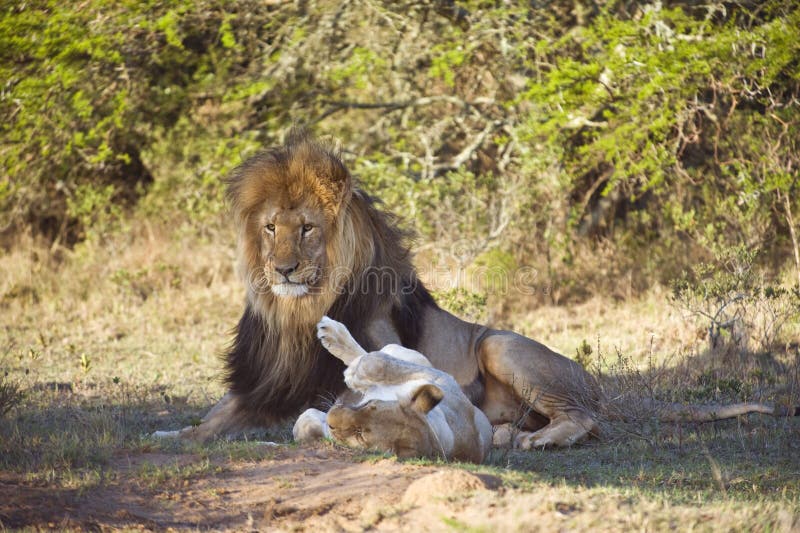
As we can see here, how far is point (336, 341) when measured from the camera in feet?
14.4

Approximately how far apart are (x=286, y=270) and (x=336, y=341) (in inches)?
30.1

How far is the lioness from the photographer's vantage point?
379 centimetres

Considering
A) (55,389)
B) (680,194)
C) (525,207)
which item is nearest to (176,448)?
(55,389)

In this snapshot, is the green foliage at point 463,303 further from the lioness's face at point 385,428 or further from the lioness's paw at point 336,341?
the lioness's face at point 385,428

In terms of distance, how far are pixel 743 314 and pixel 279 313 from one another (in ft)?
11.8

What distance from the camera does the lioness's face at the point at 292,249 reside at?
16.6 ft

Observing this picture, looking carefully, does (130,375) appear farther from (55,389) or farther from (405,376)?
(405,376)

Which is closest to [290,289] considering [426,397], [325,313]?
[325,313]

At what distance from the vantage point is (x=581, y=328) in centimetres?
845

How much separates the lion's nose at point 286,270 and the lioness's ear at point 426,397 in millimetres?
1452

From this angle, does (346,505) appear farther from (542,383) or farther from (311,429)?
(542,383)

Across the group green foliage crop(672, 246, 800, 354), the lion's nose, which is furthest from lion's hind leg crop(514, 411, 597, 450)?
green foliage crop(672, 246, 800, 354)

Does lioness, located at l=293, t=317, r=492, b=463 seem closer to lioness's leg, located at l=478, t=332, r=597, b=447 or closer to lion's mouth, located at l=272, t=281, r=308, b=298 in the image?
lion's mouth, located at l=272, t=281, r=308, b=298

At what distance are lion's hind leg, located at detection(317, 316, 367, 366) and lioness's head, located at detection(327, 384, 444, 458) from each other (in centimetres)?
54
